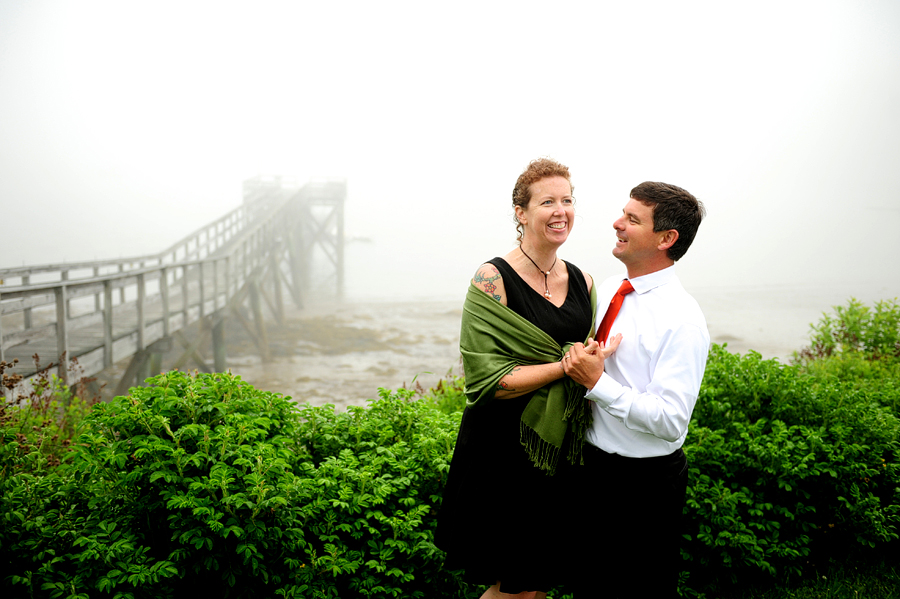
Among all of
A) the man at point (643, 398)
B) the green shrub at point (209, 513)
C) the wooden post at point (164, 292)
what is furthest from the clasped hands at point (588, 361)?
the wooden post at point (164, 292)

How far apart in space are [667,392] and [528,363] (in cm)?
44

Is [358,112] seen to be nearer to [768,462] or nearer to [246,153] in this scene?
[246,153]

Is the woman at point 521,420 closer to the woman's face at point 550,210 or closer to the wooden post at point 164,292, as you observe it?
the woman's face at point 550,210

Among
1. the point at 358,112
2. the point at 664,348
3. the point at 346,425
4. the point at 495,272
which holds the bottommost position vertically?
the point at 346,425

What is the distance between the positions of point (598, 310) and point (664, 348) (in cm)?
38

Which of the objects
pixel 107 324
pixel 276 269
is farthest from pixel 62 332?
pixel 276 269

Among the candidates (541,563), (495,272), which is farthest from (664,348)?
(541,563)

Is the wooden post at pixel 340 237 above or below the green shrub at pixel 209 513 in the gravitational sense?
above

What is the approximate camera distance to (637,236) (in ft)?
5.67

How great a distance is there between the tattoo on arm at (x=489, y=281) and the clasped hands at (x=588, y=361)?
Result: 1.11 feet

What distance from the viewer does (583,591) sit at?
6.11 feet

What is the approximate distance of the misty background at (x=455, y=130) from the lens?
116 feet

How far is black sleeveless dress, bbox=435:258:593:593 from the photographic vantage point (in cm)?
186

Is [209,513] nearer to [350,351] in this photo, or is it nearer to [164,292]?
[164,292]
